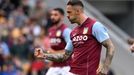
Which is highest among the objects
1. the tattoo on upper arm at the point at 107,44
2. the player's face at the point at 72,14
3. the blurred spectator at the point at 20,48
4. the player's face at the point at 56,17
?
the player's face at the point at 72,14

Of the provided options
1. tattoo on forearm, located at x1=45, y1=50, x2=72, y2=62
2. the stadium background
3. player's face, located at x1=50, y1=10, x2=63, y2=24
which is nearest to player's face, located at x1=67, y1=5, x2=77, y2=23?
tattoo on forearm, located at x1=45, y1=50, x2=72, y2=62

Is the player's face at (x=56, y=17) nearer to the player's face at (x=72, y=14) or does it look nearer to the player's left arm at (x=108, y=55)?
the player's face at (x=72, y=14)

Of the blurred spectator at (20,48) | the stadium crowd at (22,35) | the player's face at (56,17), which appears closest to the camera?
the player's face at (56,17)

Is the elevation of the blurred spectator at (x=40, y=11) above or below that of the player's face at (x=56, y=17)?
below

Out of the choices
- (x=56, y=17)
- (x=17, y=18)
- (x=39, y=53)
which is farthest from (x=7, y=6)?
(x=39, y=53)

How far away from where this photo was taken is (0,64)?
18.7 metres

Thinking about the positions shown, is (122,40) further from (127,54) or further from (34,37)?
(34,37)

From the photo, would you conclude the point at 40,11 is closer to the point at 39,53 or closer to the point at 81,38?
the point at 39,53

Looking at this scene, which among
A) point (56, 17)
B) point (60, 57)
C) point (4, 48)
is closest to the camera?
point (60, 57)

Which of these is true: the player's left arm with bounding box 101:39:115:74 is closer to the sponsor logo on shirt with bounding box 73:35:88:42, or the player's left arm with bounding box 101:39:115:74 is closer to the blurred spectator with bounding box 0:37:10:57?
the sponsor logo on shirt with bounding box 73:35:88:42

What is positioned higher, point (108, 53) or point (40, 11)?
point (108, 53)


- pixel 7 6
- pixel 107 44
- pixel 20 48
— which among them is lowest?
pixel 20 48

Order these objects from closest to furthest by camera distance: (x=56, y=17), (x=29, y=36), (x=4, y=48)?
(x=56, y=17) < (x=4, y=48) < (x=29, y=36)

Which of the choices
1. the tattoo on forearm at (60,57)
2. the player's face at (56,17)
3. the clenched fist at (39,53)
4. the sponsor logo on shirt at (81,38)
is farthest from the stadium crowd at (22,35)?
the sponsor logo on shirt at (81,38)
